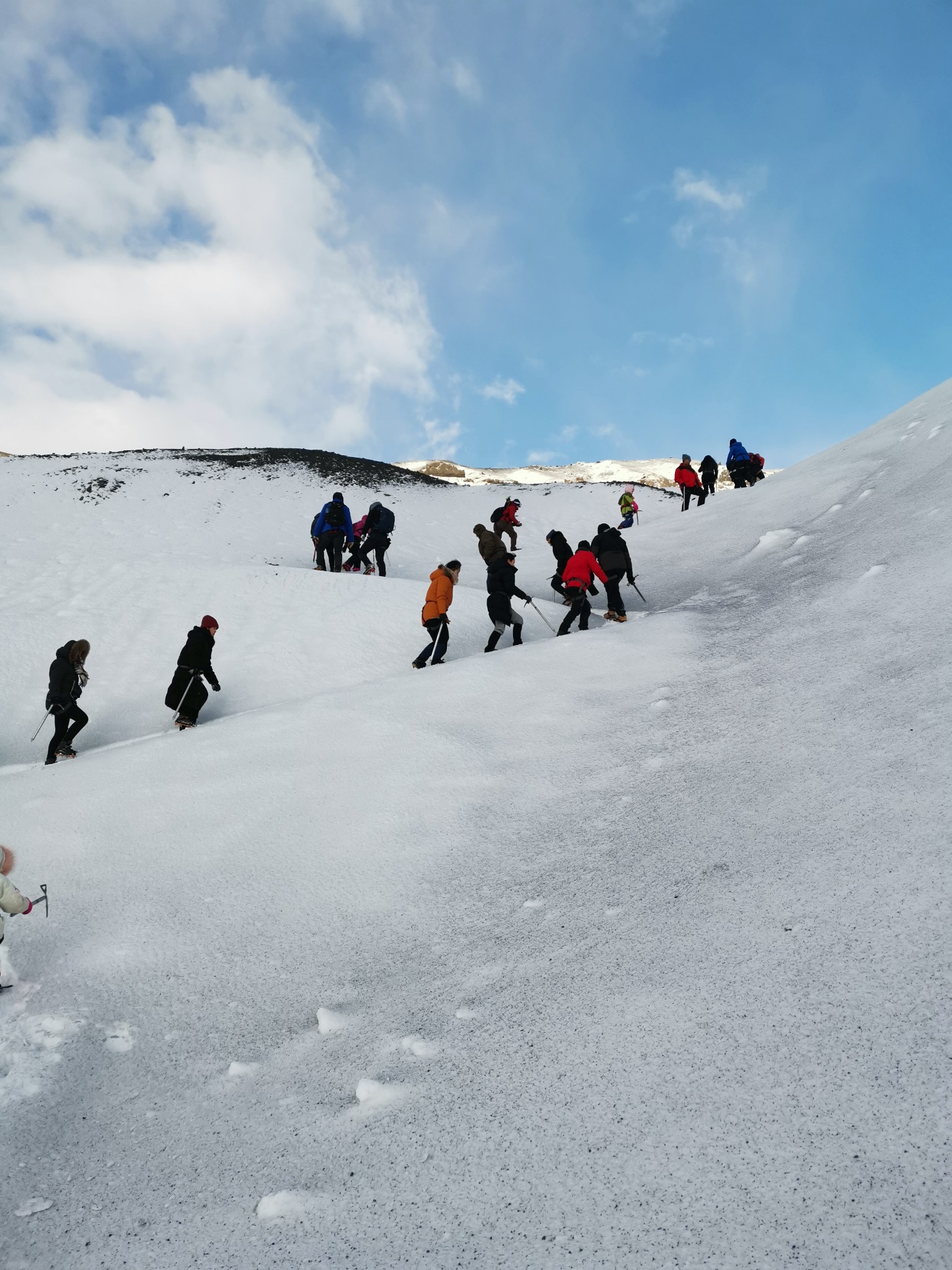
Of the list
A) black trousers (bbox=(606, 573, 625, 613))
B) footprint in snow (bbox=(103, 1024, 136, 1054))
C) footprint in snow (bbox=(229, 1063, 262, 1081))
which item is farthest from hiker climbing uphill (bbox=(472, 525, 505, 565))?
footprint in snow (bbox=(229, 1063, 262, 1081))

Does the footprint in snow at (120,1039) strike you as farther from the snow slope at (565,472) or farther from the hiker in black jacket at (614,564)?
the snow slope at (565,472)

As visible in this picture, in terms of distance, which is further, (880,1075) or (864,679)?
(864,679)

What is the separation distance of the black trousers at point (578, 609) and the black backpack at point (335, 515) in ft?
21.0

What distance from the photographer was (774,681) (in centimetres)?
623

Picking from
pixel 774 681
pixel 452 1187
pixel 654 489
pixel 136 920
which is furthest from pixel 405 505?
pixel 452 1187

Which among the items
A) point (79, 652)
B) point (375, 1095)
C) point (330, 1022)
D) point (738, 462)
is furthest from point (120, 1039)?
point (738, 462)

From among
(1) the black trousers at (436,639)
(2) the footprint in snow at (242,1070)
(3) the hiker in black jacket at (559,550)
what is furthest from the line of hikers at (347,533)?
(2) the footprint in snow at (242,1070)

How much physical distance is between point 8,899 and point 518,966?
286cm

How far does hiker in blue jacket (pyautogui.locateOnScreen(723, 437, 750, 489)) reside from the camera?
2069 cm

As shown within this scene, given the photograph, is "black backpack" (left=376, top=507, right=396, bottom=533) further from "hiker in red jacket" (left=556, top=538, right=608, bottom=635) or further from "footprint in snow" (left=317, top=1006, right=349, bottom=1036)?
"footprint in snow" (left=317, top=1006, right=349, bottom=1036)

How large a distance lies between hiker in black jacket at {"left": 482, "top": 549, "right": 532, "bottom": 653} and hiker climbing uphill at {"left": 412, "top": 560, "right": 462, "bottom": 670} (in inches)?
25.5

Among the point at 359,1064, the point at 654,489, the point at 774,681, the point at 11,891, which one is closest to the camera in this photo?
the point at 359,1064

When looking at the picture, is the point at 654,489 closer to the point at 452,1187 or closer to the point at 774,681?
the point at 774,681

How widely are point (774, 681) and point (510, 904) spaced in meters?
3.52
